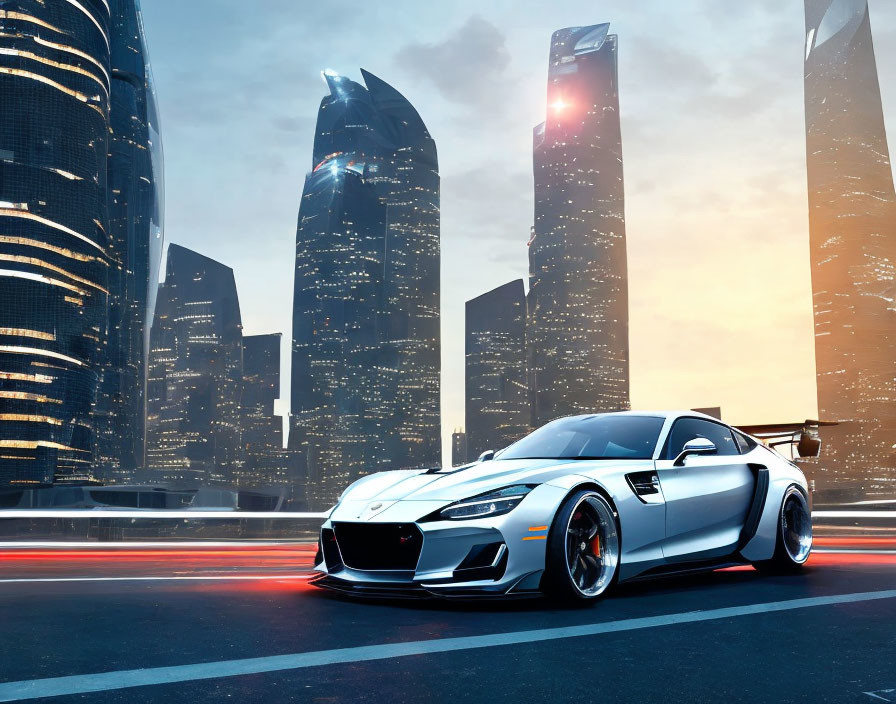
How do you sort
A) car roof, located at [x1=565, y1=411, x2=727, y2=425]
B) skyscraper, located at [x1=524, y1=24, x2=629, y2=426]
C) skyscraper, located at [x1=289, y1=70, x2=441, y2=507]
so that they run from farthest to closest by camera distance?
1. skyscraper, located at [x1=289, y1=70, x2=441, y2=507]
2. skyscraper, located at [x1=524, y1=24, x2=629, y2=426]
3. car roof, located at [x1=565, y1=411, x2=727, y2=425]

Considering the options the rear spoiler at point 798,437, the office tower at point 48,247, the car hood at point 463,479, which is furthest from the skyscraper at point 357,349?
the car hood at point 463,479

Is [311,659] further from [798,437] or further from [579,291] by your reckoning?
[579,291]

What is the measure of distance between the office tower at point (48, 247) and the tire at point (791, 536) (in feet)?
263

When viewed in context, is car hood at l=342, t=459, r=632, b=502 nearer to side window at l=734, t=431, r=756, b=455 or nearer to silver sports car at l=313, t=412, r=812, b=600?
silver sports car at l=313, t=412, r=812, b=600

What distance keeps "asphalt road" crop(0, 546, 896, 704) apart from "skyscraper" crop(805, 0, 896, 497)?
144041mm

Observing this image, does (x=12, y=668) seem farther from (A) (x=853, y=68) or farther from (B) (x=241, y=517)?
(A) (x=853, y=68)

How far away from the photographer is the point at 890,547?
1152 cm

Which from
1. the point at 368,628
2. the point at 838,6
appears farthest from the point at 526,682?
the point at 838,6

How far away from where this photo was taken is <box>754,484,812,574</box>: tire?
25.7 ft

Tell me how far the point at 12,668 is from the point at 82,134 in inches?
3564

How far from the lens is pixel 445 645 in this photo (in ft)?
14.7

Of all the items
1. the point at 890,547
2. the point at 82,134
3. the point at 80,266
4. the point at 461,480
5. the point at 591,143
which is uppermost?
the point at 591,143

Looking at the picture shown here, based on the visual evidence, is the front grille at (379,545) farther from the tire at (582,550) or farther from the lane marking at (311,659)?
the lane marking at (311,659)

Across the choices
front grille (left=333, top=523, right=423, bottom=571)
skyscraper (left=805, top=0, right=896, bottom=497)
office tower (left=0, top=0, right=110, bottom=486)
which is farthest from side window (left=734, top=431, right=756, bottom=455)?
skyscraper (left=805, top=0, right=896, bottom=497)
